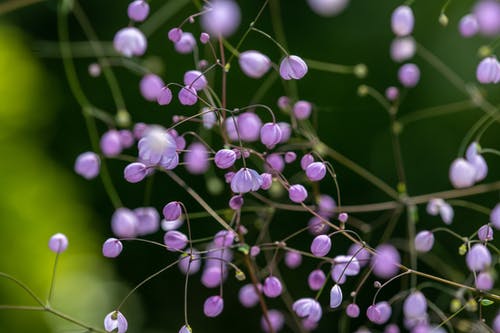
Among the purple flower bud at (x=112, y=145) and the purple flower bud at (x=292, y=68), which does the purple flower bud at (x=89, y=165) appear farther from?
the purple flower bud at (x=292, y=68)

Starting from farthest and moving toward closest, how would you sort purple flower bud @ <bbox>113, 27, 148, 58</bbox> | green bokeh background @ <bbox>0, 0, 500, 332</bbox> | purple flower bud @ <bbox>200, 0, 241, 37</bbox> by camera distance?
green bokeh background @ <bbox>0, 0, 500, 332</bbox> → purple flower bud @ <bbox>113, 27, 148, 58</bbox> → purple flower bud @ <bbox>200, 0, 241, 37</bbox>

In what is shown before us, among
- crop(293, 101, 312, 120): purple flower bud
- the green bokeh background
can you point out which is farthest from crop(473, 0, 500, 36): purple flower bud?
the green bokeh background

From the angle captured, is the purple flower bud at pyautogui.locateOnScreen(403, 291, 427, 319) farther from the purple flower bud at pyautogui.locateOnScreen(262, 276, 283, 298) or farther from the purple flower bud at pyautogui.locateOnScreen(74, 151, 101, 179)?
the purple flower bud at pyautogui.locateOnScreen(74, 151, 101, 179)

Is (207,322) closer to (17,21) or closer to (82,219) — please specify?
(82,219)

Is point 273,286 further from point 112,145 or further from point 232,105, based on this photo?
point 232,105

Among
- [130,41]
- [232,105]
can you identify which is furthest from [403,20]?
[232,105]

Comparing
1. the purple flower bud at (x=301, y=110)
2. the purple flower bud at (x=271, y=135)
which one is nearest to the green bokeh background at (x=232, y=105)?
the purple flower bud at (x=301, y=110)
